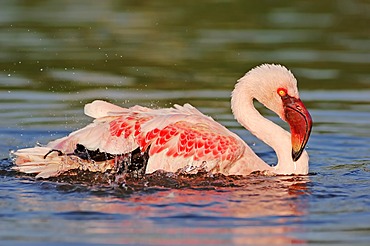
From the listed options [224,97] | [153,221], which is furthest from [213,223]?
[224,97]

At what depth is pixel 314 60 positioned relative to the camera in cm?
1709

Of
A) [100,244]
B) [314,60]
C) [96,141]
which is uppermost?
[314,60]

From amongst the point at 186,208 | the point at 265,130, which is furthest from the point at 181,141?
the point at 186,208

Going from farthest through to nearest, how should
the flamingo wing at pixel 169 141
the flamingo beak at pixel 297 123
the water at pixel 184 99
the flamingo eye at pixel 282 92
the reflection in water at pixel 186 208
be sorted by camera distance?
the flamingo eye at pixel 282 92 → the flamingo beak at pixel 297 123 → the flamingo wing at pixel 169 141 → the water at pixel 184 99 → the reflection in water at pixel 186 208

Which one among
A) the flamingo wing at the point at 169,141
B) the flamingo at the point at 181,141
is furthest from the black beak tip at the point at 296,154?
the flamingo wing at the point at 169,141

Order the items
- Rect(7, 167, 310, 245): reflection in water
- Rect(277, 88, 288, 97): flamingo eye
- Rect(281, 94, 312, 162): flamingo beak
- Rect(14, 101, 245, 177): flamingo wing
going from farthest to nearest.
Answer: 1. Rect(277, 88, 288, 97): flamingo eye
2. Rect(281, 94, 312, 162): flamingo beak
3. Rect(14, 101, 245, 177): flamingo wing
4. Rect(7, 167, 310, 245): reflection in water

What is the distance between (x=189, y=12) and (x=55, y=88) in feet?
21.6

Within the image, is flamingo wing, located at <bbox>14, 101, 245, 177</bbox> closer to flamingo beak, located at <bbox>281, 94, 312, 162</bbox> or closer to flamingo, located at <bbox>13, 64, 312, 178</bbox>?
flamingo, located at <bbox>13, 64, 312, 178</bbox>

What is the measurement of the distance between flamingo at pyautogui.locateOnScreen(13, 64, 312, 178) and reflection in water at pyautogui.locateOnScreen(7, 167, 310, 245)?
0.17m

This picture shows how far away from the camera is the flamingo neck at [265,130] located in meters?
10.6

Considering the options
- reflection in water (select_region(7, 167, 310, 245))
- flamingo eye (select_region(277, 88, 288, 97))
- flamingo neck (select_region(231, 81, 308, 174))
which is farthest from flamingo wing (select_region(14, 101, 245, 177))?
flamingo eye (select_region(277, 88, 288, 97))

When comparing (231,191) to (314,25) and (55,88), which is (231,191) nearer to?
(55,88)

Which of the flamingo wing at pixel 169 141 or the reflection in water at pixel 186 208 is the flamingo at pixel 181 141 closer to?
the flamingo wing at pixel 169 141

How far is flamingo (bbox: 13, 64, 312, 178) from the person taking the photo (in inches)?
408
